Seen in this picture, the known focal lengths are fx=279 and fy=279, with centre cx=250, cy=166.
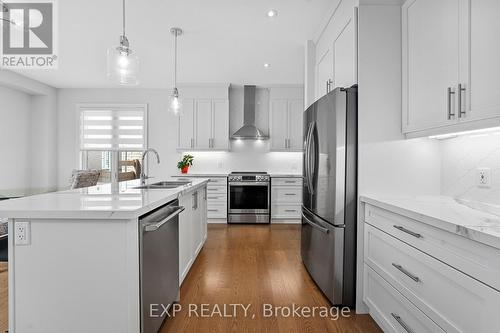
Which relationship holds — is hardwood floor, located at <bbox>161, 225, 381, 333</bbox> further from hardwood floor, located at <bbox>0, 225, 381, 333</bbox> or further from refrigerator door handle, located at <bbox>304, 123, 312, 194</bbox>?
refrigerator door handle, located at <bbox>304, 123, 312, 194</bbox>

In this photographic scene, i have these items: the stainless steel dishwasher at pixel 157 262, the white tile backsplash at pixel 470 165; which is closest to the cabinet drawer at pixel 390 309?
the white tile backsplash at pixel 470 165

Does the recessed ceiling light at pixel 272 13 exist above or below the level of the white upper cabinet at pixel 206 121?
above

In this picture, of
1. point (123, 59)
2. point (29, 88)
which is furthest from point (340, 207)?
point (29, 88)

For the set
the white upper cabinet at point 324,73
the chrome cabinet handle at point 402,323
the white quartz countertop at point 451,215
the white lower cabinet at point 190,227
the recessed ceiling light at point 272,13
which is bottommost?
the chrome cabinet handle at point 402,323

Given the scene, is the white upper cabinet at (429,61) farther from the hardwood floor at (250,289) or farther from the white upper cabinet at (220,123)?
the white upper cabinet at (220,123)

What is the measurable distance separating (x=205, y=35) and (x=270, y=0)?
3.39 ft

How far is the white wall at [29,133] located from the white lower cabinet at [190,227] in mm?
4132

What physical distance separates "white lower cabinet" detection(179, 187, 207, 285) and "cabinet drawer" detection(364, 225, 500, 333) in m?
1.55

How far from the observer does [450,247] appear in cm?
122

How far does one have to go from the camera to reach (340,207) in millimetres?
2066

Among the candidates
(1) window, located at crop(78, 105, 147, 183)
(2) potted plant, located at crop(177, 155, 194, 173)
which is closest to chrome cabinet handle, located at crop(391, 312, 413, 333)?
(2) potted plant, located at crop(177, 155, 194, 173)

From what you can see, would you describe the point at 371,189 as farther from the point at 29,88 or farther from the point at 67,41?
the point at 29,88

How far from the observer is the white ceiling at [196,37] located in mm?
2760

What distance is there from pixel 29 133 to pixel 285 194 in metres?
5.18
